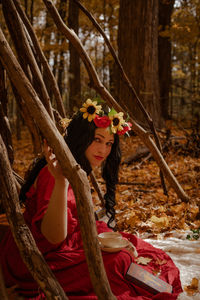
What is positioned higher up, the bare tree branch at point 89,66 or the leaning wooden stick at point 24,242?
the bare tree branch at point 89,66

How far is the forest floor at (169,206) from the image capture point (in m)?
2.23

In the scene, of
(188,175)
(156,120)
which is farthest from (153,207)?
(156,120)

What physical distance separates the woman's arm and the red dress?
82 mm

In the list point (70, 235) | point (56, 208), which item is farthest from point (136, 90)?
point (56, 208)

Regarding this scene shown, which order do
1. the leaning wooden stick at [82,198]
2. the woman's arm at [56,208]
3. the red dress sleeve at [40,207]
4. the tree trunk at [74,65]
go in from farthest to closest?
the tree trunk at [74,65] < the red dress sleeve at [40,207] < the woman's arm at [56,208] < the leaning wooden stick at [82,198]

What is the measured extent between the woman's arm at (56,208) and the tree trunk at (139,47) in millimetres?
3985

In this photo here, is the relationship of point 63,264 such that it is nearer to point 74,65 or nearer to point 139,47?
point 139,47

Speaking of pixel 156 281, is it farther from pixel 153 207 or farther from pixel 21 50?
pixel 21 50

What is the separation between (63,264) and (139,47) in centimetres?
491

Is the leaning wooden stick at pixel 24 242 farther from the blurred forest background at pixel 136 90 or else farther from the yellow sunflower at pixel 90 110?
the blurred forest background at pixel 136 90

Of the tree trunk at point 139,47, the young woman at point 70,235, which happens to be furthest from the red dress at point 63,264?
the tree trunk at point 139,47

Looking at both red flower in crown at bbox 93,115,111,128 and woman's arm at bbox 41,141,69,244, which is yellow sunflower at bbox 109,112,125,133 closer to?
red flower in crown at bbox 93,115,111,128

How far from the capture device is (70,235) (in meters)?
1.73

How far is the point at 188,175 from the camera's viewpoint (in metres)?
4.03
